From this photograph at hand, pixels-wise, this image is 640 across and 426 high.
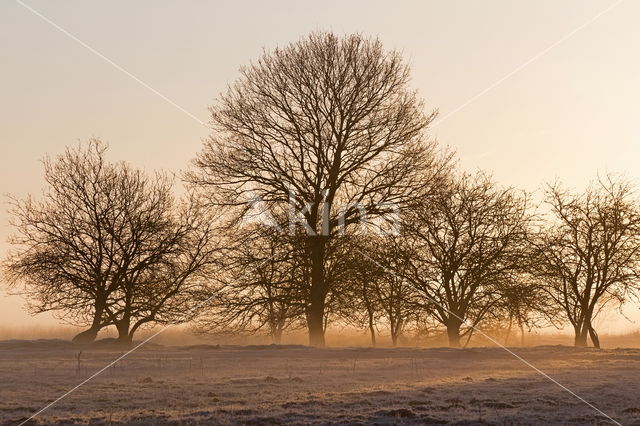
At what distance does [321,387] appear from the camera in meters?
22.2

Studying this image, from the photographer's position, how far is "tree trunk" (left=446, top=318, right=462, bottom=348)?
43.2 m

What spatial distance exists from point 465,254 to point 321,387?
22051 millimetres

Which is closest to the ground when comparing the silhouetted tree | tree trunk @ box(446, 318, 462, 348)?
the silhouetted tree

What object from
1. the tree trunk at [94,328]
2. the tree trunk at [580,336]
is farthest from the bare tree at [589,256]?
the tree trunk at [94,328]

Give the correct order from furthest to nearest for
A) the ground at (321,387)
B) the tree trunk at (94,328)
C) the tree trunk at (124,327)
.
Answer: the tree trunk at (124,327) < the tree trunk at (94,328) < the ground at (321,387)

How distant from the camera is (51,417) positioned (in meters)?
16.5

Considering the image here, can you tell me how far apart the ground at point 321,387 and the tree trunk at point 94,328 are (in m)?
6.42

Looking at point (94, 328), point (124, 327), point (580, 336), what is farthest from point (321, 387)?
point (580, 336)

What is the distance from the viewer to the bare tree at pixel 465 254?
42031 millimetres

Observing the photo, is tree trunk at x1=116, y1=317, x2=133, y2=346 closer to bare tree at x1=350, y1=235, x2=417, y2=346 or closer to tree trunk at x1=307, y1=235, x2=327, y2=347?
tree trunk at x1=307, y1=235, x2=327, y2=347

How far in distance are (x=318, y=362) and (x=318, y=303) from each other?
9.21 meters

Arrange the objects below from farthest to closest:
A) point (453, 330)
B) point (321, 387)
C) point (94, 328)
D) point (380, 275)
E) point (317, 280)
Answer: point (453, 330), point (94, 328), point (380, 275), point (317, 280), point (321, 387)

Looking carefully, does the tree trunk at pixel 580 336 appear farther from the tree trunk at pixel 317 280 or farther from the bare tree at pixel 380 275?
the tree trunk at pixel 317 280

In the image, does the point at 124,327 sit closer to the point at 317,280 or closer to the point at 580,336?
the point at 317,280
